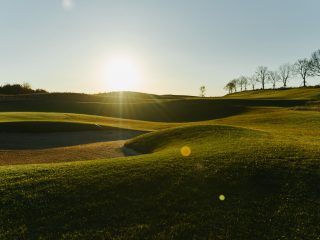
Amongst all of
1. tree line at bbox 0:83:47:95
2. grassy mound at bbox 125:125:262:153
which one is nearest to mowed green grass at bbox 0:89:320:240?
Answer: grassy mound at bbox 125:125:262:153

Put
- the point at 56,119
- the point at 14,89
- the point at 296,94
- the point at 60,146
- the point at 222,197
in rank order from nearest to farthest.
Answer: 1. the point at 222,197
2. the point at 60,146
3. the point at 56,119
4. the point at 296,94
5. the point at 14,89

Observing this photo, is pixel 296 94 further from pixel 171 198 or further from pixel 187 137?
pixel 171 198

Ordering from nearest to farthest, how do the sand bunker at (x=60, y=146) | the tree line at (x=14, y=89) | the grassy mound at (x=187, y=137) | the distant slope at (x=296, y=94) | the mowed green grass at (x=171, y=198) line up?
the mowed green grass at (x=171, y=198) → the grassy mound at (x=187, y=137) → the sand bunker at (x=60, y=146) → the distant slope at (x=296, y=94) → the tree line at (x=14, y=89)

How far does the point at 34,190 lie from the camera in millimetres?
15812

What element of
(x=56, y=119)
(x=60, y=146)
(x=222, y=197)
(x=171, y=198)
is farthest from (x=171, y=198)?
(x=56, y=119)

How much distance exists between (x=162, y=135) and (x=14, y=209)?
988 inches

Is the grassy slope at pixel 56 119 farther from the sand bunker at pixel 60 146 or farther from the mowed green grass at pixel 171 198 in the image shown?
the mowed green grass at pixel 171 198

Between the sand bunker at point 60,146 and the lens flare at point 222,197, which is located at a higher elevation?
the lens flare at point 222,197

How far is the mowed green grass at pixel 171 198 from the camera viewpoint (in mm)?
11883

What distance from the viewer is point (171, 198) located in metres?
14.4

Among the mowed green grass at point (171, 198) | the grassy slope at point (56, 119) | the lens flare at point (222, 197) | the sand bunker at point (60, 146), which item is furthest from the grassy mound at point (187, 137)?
the grassy slope at point (56, 119)

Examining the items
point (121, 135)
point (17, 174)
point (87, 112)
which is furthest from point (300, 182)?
point (87, 112)

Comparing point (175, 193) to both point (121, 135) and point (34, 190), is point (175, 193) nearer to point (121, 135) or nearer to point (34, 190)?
point (34, 190)

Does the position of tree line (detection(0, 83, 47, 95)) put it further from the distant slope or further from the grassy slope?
the distant slope
